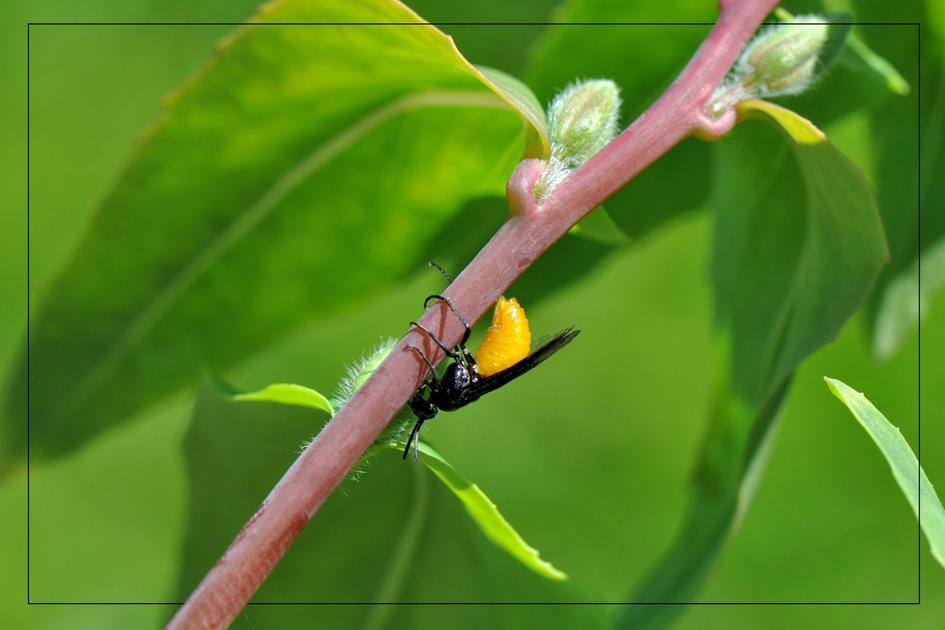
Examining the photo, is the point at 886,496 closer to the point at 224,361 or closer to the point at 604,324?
the point at 604,324

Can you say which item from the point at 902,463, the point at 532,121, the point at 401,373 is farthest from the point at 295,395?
the point at 902,463

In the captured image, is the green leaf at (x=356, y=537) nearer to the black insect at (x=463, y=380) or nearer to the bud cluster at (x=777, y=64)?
the black insect at (x=463, y=380)

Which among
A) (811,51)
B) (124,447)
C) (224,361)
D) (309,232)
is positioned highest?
(811,51)

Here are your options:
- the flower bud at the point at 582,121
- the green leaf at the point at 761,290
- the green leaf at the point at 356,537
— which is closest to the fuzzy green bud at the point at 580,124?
the flower bud at the point at 582,121

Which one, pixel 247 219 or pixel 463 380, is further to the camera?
pixel 247 219

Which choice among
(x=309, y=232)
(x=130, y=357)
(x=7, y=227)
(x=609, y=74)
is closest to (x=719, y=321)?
(x=609, y=74)

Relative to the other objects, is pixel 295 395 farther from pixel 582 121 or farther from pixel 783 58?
pixel 783 58
